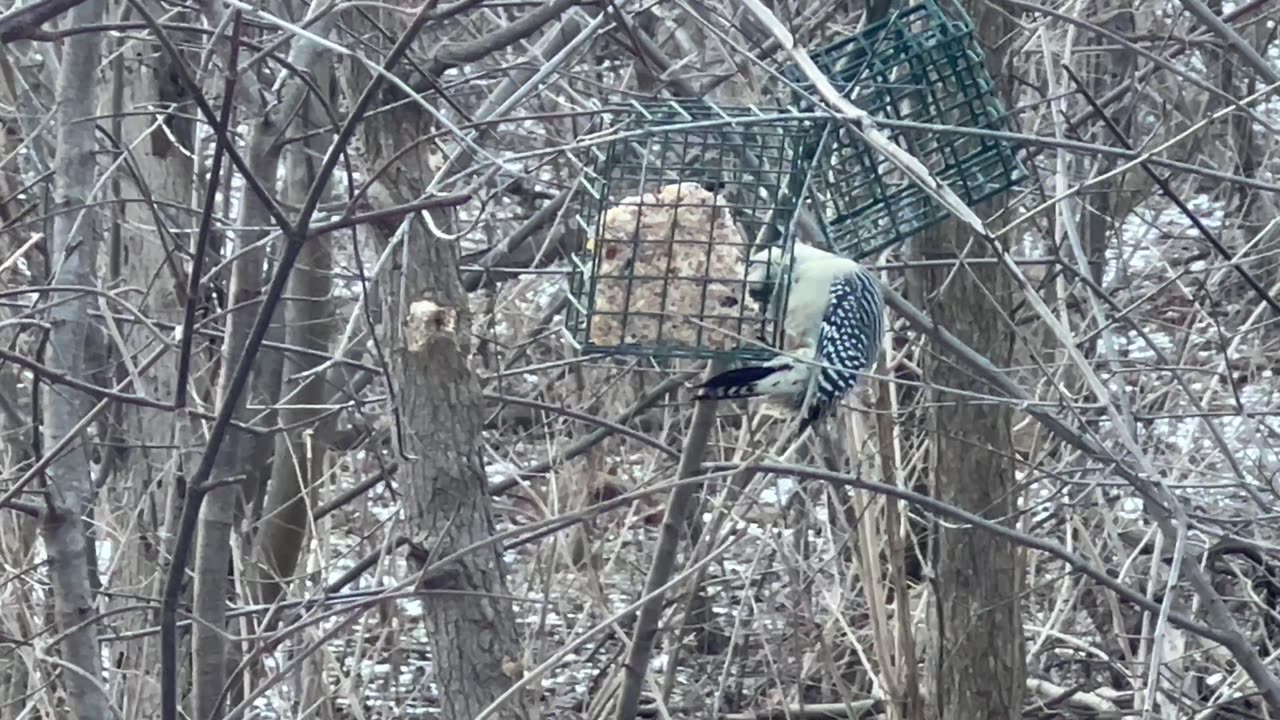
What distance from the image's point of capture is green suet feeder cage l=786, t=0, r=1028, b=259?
3.47m

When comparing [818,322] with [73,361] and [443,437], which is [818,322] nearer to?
[443,437]

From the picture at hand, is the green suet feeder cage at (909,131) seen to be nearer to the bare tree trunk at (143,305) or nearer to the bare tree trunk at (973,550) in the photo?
the bare tree trunk at (973,550)

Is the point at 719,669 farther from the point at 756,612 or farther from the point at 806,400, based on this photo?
the point at 806,400

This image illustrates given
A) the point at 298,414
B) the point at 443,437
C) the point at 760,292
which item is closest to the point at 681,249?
the point at 760,292

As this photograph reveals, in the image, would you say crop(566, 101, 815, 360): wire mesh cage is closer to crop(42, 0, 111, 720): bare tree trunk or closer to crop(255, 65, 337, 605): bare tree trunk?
crop(42, 0, 111, 720): bare tree trunk

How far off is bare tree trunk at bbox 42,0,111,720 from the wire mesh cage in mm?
990

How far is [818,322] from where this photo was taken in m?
3.67

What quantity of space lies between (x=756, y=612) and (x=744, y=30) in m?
2.37

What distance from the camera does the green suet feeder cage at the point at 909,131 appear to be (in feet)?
11.4

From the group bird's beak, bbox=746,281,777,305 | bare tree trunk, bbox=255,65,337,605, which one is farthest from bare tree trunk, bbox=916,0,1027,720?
bare tree trunk, bbox=255,65,337,605

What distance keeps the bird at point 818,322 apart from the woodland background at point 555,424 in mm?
110

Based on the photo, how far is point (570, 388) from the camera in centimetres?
580

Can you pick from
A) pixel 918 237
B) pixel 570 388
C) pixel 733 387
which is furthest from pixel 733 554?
pixel 733 387

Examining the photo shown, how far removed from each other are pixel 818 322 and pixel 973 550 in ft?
3.90
